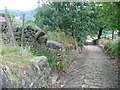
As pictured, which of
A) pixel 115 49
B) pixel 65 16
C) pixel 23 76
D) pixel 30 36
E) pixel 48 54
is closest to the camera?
pixel 23 76

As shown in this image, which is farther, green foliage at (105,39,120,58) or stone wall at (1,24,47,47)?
green foliage at (105,39,120,58)

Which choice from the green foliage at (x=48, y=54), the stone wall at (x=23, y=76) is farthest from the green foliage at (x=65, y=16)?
the stone wall at (x=23, y=76)

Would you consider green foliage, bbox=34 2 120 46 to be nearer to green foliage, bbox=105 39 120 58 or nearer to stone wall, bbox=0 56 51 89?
green foliage, bbox=105 39 120 58

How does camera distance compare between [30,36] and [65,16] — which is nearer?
[30,36]

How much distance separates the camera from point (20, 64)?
2.12 meters

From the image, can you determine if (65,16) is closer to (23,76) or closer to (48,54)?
(48,54)

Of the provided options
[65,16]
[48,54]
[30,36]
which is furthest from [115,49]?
[30,36]

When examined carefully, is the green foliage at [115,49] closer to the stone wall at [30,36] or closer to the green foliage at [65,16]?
the green foliage at [65,16]

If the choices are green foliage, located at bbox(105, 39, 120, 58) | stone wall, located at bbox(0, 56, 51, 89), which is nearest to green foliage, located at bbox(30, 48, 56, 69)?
stone wall, located at bbox(0, 56, 51, 89)

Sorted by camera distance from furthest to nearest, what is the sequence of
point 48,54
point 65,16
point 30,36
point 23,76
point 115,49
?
point 115,49 < point 65,16 < point 30,36 < point 48,54 < point 23,76

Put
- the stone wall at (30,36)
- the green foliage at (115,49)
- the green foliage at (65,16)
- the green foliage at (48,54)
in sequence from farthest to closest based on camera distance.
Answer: the green foliage at (65,16)
the green foliage at (115,49)
the stone wall at (30,36)
the green foliage at (48,54)

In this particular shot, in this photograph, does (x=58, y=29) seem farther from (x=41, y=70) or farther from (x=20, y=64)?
(x=20, y=64)

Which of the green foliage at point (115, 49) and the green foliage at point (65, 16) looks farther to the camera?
the green foliage at point (65, 16)

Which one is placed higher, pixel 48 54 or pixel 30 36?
pixel 30 36
